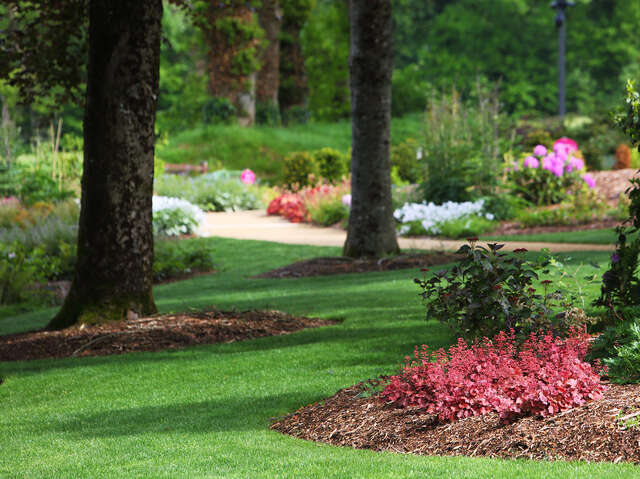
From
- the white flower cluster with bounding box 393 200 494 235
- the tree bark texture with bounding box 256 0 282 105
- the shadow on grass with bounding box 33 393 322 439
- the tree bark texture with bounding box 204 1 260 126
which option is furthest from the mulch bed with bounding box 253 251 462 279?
the tree bark texture with bounding box 256 0 282 105

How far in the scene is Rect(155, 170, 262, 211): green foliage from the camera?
2278 cm

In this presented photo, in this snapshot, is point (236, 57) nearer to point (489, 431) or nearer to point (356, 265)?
point (356, 265)

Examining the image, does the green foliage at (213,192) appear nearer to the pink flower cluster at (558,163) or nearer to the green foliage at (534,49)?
the pink flower cluster at (558,163)

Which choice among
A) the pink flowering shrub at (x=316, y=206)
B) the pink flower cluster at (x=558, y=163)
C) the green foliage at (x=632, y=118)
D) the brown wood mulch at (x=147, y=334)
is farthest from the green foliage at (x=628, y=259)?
the pink flowering shrub at (x=316, y=206)

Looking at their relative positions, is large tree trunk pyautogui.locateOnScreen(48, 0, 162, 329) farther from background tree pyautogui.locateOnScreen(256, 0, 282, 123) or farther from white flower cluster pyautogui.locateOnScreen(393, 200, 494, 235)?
background tree pyautogui.locateOnScreen(256, 0, 282, 123)

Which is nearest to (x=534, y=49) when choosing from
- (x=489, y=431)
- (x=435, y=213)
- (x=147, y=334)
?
(x=435, y=213)

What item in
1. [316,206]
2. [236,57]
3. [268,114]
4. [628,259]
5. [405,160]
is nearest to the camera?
[628,259]

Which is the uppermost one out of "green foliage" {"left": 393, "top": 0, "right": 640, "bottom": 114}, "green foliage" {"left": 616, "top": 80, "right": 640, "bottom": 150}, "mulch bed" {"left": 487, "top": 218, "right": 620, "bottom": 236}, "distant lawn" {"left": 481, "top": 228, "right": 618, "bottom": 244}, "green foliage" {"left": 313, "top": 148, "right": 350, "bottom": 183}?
"green foliage" {"left": 393, "top": 0, "right": 640, "bottom": 114}

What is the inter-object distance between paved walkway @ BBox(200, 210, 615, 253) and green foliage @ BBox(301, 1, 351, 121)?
2116cm

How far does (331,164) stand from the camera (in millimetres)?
26000

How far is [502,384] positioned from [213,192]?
19036mm

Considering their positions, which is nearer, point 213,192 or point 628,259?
point 628,259

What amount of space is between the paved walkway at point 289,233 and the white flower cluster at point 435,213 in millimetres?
498

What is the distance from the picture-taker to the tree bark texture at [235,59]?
1190 inches
